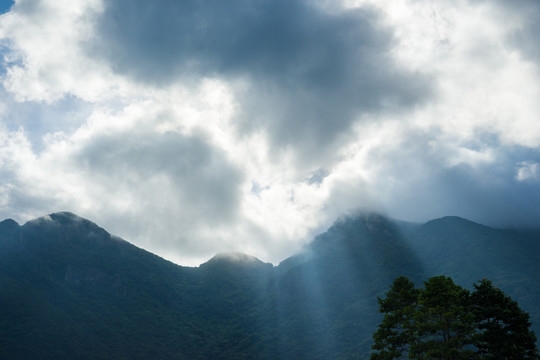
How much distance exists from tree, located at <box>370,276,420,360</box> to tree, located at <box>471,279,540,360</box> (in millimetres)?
5882

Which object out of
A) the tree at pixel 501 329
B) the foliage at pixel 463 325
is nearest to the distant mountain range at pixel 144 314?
the foliage at pixel 463 325

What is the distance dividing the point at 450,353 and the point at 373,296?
16562 cm

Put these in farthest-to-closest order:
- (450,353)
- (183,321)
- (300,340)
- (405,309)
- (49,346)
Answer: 1. (183,321)
2. (300,340)
3. (49,346)
4. (405,309)
5. (450,353)

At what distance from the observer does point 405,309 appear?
3522cm

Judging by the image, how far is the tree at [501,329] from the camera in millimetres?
29828

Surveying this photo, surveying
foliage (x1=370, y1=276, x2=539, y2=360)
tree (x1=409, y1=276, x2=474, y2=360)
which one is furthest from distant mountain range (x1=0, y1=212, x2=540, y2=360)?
tree (x1=409, y1=276, x2=474, y2=360)

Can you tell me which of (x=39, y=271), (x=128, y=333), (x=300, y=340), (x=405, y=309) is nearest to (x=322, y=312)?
(x=300, y=340)

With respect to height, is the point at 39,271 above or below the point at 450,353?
above

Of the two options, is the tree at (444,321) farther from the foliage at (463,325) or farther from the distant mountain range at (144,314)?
the distant mountain range at (144,314)

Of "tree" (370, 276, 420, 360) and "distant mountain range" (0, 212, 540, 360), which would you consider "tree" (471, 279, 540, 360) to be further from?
"distant mountain range" (0, 212, 540, 360)

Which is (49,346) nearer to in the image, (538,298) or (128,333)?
(128,333)

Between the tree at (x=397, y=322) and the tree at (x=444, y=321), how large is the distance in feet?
4.41

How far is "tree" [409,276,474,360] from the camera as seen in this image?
31.2 metres

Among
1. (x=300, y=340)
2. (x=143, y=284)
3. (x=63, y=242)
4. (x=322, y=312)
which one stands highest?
(x=63, y=242)
